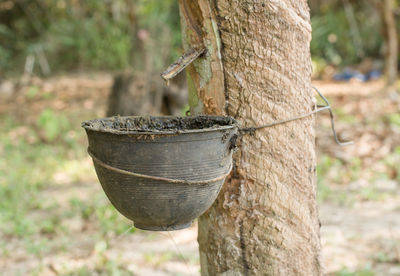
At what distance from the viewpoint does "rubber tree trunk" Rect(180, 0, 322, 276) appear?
187 cm

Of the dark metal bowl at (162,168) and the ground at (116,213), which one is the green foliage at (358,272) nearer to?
the ground at (116,213)

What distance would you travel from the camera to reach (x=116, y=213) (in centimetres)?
393

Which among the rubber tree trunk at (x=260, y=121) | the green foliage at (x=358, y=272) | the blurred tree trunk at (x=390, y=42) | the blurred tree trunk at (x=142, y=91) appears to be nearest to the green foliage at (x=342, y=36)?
the blurred tree trunk at (x=390, y=42)

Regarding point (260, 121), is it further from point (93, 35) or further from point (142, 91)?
point (93, 35)

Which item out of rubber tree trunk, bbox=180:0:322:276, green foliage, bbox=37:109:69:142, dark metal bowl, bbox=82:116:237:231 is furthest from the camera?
green foliage, bbox=37:109:69:142

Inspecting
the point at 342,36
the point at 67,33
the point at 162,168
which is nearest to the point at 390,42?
the point at 342,36

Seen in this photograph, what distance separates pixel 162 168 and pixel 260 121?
55 cm

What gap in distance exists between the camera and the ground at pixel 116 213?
3.36 meters

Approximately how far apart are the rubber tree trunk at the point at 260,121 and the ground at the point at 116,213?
1.93ft

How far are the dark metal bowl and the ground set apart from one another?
0.57 m

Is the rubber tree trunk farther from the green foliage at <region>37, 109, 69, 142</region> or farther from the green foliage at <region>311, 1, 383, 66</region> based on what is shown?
the green foliage at <region>311, 1, 383, 66</region>

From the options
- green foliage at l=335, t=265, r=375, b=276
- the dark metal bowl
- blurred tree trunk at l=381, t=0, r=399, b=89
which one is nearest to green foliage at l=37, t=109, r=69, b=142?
green foliage at l=335, t=265, r=375, b=276

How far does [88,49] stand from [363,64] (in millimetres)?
6495

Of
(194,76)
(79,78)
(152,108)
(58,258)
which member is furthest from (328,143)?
(79,78)
